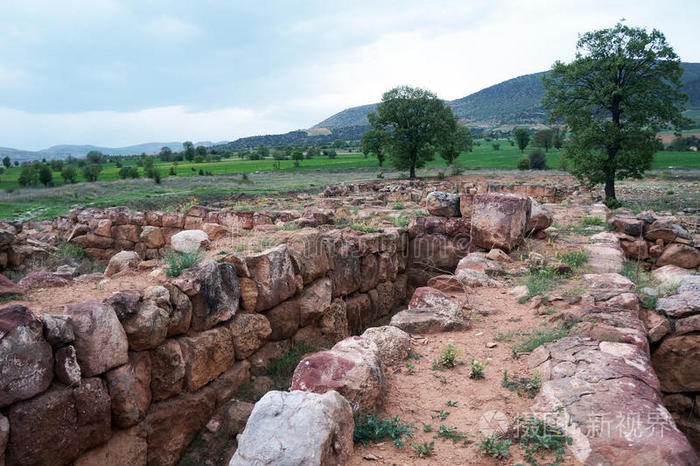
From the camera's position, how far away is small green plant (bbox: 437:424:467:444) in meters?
3.75

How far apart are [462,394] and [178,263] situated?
4.00 m

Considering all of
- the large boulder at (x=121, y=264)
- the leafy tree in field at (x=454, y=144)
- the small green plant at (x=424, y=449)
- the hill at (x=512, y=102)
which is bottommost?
the small green plant at (x=424, y=449)

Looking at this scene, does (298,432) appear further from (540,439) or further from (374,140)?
(374,140)

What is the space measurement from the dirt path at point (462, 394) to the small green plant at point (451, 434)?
0.13 feet

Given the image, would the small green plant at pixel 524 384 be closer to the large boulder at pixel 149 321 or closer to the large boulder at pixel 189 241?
the large boulder at pixel 149 321

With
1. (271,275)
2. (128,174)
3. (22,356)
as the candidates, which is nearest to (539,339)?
(271,275)

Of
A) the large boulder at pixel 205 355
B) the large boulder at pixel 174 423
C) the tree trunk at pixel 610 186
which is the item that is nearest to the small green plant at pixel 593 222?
the tree trunk at pixel 610 186

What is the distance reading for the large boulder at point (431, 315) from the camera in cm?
610

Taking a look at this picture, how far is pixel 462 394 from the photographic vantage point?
14.8 feet

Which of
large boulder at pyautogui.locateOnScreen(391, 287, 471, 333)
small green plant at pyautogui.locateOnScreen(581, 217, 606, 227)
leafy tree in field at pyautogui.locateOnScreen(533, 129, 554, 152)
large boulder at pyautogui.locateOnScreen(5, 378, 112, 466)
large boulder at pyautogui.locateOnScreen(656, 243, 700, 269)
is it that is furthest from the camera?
leafy tree in field at pyautogui.locateOnScreen(533, 129, 554, 152)

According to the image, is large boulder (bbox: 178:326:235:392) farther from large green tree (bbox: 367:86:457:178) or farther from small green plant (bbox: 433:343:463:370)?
large green tree (bbox: 367:86:457:178)

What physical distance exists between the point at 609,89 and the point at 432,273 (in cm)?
1257

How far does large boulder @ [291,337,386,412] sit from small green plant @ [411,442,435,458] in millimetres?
612

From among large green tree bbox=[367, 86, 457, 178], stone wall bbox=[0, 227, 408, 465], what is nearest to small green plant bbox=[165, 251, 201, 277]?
stone wall bbox=[0, 227, 408, 465]
